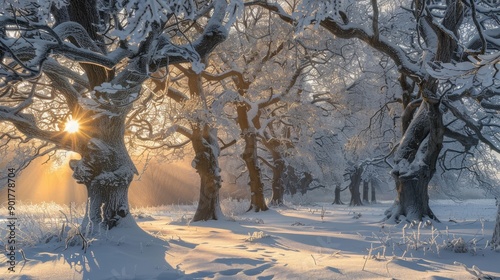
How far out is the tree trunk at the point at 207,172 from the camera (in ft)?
39.1

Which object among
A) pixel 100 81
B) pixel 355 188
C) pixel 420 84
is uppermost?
pixel 420 84

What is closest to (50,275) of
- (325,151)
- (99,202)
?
(99,202)

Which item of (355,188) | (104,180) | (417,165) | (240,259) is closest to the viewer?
(240,259)

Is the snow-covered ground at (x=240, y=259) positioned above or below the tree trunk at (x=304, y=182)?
below

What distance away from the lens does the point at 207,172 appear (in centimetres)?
1198

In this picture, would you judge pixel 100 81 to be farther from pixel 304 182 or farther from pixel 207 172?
pixel 304 182

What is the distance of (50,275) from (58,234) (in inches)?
76.4

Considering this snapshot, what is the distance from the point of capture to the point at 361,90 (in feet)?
62.5

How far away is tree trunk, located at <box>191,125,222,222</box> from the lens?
1192cm

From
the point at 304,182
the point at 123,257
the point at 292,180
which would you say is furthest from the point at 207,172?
the point at 292,180

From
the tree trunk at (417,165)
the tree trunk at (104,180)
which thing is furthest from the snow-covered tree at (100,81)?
the tree trunk at (417,165)

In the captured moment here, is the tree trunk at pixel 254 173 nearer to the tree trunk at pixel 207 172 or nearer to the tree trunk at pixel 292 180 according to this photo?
the tree trunk at pixel 207 172

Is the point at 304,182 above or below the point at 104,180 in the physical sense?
above

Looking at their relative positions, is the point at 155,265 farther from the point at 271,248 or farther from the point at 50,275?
the point at 271,248
